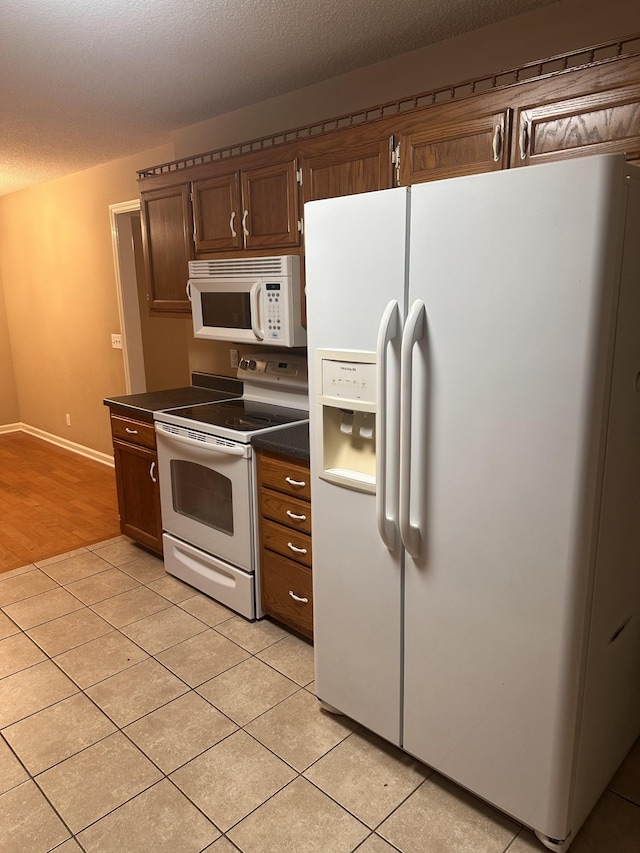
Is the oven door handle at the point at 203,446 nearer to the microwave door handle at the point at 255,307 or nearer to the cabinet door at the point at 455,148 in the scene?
the microwave door handle at the point at 255,307

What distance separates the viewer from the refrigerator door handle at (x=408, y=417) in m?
1.62

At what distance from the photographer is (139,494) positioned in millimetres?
3467

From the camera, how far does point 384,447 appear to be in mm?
1762

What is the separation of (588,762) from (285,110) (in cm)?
308

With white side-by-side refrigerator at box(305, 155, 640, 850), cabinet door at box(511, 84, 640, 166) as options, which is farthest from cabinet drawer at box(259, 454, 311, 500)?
cabinet door at box(511, 84, 640, 166)

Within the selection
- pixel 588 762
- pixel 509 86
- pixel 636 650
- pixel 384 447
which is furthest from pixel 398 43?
pixel 588 762

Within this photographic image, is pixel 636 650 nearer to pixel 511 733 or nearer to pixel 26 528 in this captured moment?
pixel 511 733

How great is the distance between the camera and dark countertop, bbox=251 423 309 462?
96.1 inches

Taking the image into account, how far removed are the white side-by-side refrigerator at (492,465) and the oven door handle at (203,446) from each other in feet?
2.26

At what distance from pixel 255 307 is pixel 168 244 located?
0.92 metres

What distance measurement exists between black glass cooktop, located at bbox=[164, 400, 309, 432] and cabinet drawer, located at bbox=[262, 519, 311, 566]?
445mm

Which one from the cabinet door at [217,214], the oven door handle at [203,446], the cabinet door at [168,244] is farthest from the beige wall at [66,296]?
the oven door handle at [203,446]

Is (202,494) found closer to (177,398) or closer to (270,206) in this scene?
(177,398)

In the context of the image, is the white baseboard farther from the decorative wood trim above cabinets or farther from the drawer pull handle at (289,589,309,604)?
the drawer pull handle at (289,589,309,604)
